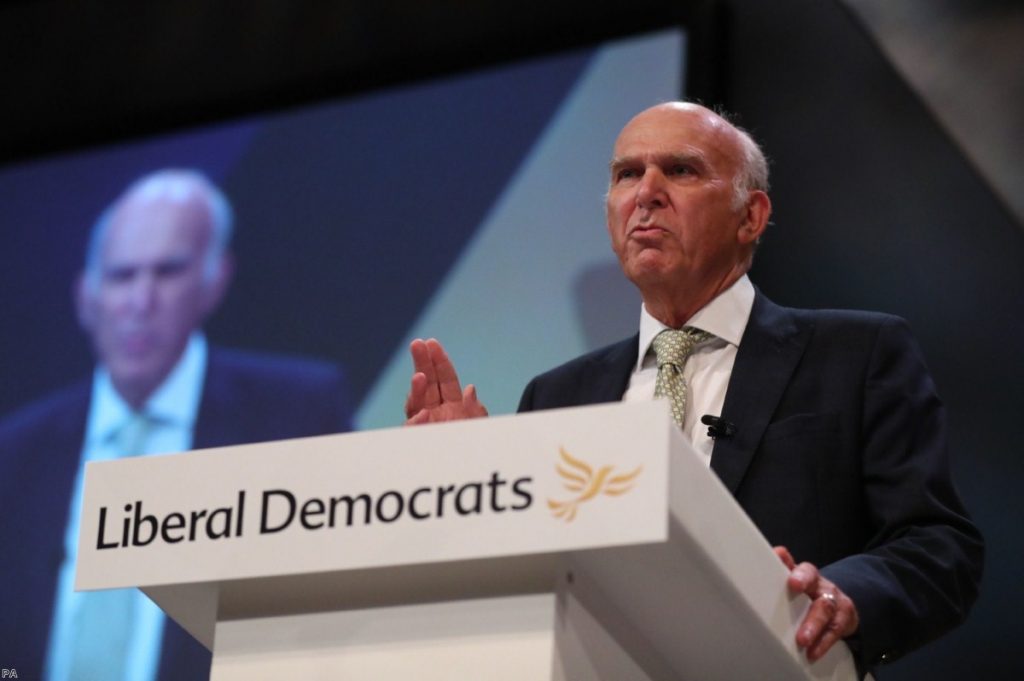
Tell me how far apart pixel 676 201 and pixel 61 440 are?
8.37ft

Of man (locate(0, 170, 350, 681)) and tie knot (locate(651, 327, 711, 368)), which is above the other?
man (locate(0, 170, 350, 681))

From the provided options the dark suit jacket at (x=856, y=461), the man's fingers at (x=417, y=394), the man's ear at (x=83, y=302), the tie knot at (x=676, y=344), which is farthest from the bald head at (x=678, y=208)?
the man's ear at (x=83, y=302)

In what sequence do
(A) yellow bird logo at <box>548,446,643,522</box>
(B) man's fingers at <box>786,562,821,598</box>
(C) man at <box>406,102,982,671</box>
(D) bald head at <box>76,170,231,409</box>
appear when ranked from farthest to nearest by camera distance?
(D) bald head at <box>76,170,231,409</box>
(C) man at <box>406,102,982,671</box>
(B) man's fingers at <box>786,562,821,598</box>
(A) yellow bird logo at <box>548,446,643,522</box>

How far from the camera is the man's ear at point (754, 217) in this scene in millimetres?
2865

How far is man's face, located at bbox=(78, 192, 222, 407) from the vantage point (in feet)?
14.8

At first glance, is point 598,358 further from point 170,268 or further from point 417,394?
point 170,268

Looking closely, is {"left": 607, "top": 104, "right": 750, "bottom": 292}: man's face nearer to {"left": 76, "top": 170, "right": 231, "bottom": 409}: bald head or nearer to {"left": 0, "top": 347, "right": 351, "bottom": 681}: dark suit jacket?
{"left": 0, "top": 347, "right": 351, "bottom": 681}: dark suit jacket

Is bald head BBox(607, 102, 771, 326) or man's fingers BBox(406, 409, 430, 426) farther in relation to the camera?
bald head BBox(607, 102, 771, 326)

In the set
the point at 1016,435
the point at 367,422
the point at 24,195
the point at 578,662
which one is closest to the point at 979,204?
the point at 1016,435

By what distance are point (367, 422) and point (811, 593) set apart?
2.51m

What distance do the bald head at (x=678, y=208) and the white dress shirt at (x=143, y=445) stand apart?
200cm

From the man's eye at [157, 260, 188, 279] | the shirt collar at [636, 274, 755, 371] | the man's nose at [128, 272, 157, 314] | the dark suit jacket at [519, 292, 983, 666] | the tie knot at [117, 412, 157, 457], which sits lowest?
the dark suit jacket at [519, 292, 983, 666]

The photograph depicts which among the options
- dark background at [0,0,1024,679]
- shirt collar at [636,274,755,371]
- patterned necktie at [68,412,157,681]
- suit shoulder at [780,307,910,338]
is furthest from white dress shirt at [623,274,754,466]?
patterned necktie at [68,412,157,681]

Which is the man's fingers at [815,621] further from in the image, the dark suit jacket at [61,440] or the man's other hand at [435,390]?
the dark suit jacket at [61,440]
